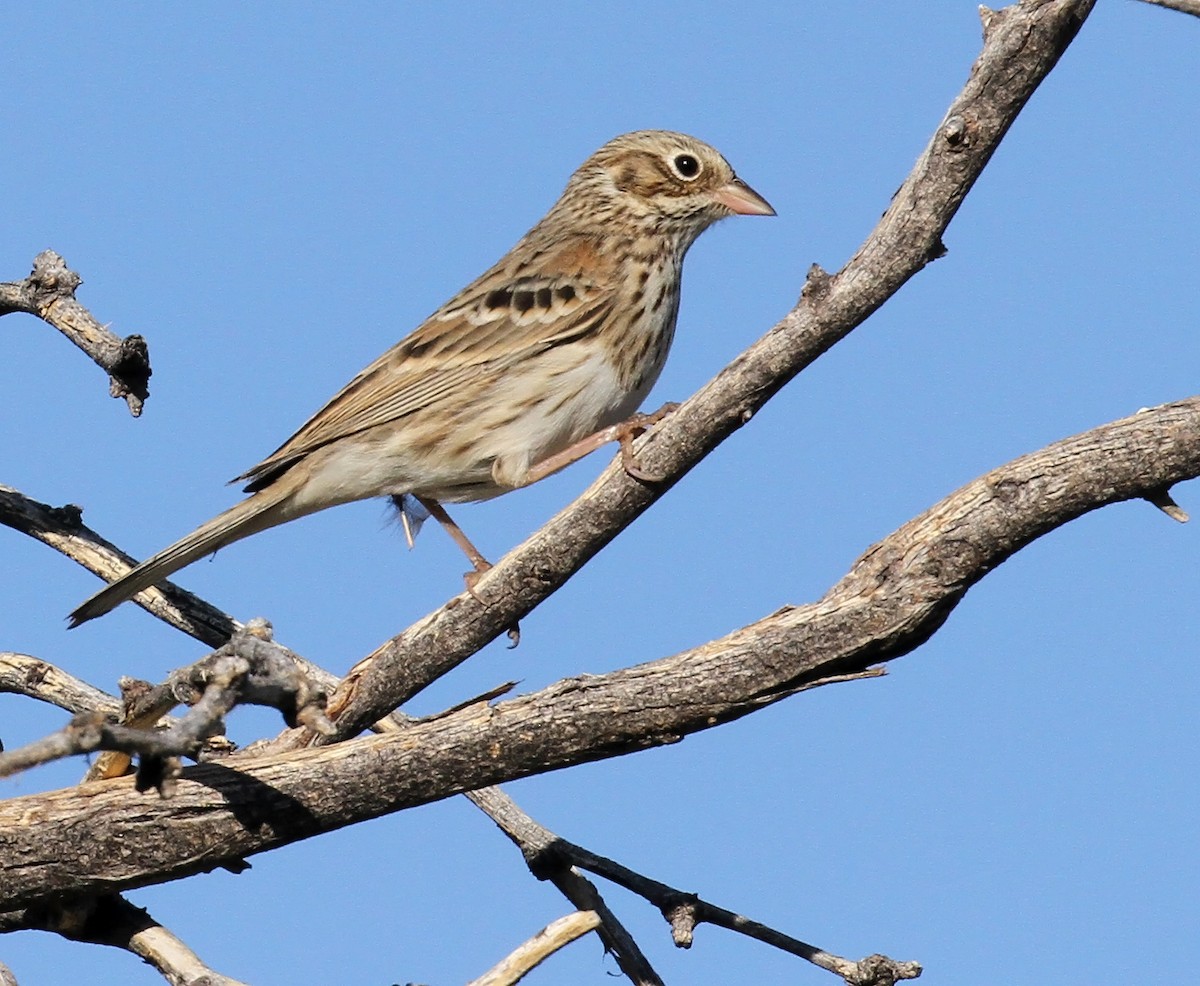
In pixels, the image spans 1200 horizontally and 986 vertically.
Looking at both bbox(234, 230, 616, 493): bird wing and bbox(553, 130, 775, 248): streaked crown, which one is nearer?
bbox(234, 230, 616, 493): bird wing

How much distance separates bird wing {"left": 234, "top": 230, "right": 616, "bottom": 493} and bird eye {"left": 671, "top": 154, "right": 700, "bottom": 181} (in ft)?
2.54

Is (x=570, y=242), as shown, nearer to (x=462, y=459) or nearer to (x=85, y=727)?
(x=462, y=459)

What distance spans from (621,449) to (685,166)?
406 cm

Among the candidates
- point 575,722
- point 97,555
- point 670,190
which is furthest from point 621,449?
point 670,190

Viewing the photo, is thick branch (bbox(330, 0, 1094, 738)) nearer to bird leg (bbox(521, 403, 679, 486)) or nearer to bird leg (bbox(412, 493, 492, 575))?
bird leg (bbox(521, 403, 679, 486))

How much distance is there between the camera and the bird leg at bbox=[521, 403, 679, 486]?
566 cm

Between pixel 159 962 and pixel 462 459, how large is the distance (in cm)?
294

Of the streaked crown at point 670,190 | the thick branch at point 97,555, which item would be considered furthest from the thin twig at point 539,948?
the streaked crown at point 670,190

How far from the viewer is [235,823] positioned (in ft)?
19.0

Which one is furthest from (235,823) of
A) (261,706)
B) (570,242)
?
(570,242)

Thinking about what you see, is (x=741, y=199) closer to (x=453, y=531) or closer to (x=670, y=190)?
(x=670, y=190)

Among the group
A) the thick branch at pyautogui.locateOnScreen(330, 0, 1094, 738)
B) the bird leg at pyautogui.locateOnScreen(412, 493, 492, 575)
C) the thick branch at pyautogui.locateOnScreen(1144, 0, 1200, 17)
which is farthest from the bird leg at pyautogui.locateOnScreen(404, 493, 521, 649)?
the thick branch at pyautogui.locateOnScreen(1144, 0, 1200, 17)

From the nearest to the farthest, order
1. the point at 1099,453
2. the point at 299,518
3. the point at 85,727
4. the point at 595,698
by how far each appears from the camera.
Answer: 1. the point at 85,727
2. the point at 1099,453
3. the point at 595,698
4. the point at 299,518

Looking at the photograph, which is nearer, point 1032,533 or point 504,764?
point 1032,533
